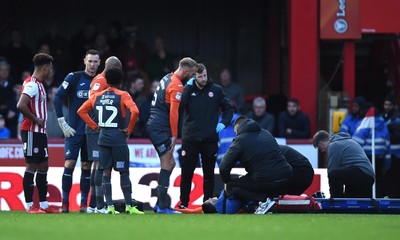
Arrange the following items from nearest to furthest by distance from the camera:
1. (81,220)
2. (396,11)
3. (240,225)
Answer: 1. (240,225)
2. (81,220)
3. (396,11)

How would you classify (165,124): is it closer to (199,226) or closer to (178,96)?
(178,96)

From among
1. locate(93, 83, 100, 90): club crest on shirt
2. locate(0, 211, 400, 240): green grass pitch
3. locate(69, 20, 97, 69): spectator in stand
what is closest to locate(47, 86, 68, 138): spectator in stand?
locate(69, 20, 97, 69): spectator in stand

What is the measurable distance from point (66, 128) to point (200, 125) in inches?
76.6

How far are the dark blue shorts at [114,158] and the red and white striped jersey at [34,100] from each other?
0.87 m

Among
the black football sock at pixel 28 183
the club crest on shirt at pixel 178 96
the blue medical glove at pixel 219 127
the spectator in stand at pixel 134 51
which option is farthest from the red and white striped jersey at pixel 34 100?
the spectator in stand at pixel 134 51

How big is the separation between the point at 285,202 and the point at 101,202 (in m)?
2.44

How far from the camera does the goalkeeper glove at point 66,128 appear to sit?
53.8 feet

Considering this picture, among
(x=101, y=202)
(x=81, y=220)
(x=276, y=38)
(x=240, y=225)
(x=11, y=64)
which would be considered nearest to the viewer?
(x=240, y=225)

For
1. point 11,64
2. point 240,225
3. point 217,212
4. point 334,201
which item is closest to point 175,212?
point 217,212

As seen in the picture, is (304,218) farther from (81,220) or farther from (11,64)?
(11,64)

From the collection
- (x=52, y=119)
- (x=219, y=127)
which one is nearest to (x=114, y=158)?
(x=219, y=127)

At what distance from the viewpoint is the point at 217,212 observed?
16.5m

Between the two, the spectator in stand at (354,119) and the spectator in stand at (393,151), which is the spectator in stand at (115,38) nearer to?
the spectator in stand at (354,119)

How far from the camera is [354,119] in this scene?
21.3 metres
